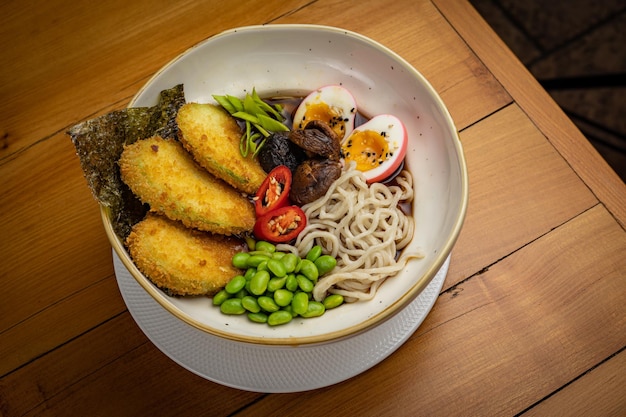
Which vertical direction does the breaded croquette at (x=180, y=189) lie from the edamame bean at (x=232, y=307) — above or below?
above

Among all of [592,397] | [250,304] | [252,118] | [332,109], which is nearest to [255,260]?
[250,304]

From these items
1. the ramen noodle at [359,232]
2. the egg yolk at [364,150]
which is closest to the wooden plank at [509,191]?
the ramen noodle at [359,232]

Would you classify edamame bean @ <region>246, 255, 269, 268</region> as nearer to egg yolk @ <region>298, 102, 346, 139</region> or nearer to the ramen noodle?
the ramen noodle

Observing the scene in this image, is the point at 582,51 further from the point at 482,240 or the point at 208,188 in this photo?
the point at 208,188

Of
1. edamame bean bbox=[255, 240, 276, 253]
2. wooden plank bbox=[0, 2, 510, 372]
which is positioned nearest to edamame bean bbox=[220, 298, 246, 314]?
edamame bean bbox=[255, 240, 276, 253]

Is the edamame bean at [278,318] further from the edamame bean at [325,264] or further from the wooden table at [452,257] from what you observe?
the wooden table at [452,257]

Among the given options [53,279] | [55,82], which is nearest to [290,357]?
[53,279]
